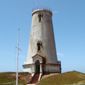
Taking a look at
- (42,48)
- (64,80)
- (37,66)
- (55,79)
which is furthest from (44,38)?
(64,80)

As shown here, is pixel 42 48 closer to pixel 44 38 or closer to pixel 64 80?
pixel 44 38

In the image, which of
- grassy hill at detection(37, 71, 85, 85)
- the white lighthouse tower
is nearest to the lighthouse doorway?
the white lighthouse tower

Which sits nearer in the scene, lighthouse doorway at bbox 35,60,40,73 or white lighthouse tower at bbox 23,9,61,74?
white lighthouse tower at bbox 23,9,61,74

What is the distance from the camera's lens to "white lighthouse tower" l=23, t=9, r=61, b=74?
57.2 metres

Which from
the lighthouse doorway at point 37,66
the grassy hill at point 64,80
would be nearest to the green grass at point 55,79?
the grassy hill at point 64,80

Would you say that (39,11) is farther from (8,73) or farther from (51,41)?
(8,73)

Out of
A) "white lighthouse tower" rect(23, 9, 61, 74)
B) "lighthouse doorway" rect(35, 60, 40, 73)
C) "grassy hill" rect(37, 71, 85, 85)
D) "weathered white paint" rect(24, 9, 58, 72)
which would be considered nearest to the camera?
"grassy hill" rect(37, 71, 85, 85)

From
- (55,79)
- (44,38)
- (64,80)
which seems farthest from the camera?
(44,38)

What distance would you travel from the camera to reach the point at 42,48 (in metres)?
58.3

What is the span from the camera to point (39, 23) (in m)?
60.2

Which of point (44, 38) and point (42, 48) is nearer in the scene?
point (42, 48)

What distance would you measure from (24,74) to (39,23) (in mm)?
13668

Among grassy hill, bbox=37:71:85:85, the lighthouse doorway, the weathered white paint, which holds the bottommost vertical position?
grassy hill, bbox=37:71:85:85

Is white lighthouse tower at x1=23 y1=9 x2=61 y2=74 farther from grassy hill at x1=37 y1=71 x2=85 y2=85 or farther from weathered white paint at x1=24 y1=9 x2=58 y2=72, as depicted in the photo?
grassy hill at x1=37 y1=71 x2=85 y2=85
